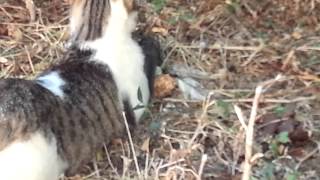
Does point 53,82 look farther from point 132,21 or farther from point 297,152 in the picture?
point 297,152

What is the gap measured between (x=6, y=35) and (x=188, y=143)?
1397 millimetres

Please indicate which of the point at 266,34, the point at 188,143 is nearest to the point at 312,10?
the point at 266,34

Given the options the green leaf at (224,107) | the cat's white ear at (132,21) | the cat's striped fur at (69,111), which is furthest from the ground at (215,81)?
the cat's white ear at (132,21)

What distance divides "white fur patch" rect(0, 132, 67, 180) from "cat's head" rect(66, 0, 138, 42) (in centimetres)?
74

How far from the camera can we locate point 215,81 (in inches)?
162

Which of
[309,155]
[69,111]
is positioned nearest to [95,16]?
[69,111]

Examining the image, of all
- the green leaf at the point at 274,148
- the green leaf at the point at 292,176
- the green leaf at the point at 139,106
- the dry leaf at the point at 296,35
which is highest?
the dry leaf at the point at 296,35

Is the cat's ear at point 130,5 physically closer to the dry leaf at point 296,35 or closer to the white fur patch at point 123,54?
the white fur patch at point 123,54

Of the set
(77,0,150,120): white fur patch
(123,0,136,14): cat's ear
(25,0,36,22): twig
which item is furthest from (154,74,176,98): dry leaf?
(25,0,36,22): twig

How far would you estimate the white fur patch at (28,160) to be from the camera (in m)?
3.09

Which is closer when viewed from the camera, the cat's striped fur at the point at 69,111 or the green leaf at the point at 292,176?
the cat's striped fur at the point at 69,111

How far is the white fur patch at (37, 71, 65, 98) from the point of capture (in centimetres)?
347

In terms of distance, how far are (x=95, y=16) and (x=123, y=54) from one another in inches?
7.6

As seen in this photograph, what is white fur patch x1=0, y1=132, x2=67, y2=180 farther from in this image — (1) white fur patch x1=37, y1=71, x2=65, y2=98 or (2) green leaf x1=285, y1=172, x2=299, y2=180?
(2) green leaf x1=285, y1=172, x2=299, y2=180
